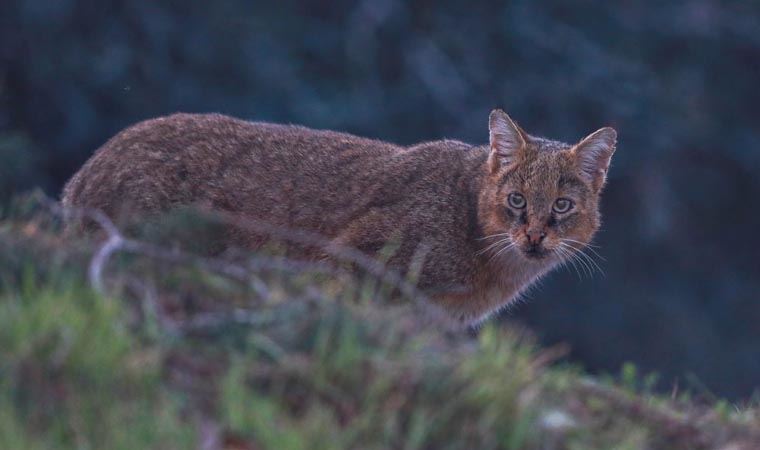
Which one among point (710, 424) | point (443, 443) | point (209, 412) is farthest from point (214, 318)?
point (710, 424)

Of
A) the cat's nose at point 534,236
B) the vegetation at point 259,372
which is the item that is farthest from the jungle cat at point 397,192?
the vegetation at point 259,372

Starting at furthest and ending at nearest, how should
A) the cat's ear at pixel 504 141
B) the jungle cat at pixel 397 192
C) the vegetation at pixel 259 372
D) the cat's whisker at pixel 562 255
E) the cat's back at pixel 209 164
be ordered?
the cat's ear at pixel 504 141 → the cat's whisker at pixel 562 255 → the cat's back at pixel 209 164 → the jungle cat at pixel 397 192 → the vegetation at pixel 259 372

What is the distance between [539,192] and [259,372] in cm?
388

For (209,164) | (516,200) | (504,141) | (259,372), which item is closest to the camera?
(259,372)

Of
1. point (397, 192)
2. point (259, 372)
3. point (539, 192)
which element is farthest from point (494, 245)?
point (259, 372)

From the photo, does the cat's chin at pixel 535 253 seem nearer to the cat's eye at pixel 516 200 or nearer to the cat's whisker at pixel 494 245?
the cat's whisker at pixel 494 245

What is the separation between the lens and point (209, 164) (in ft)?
29.7

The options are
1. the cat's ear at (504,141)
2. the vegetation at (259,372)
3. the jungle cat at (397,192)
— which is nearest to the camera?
the vegetation at (259,372)

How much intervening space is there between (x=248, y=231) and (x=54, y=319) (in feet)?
10.7

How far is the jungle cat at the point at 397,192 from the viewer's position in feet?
28.6

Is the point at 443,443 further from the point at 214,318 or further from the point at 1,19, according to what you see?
the point at 1,19

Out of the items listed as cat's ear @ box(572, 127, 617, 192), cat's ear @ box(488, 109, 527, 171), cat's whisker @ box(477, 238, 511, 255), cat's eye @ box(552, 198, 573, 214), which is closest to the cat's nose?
cat's whisker @ box(477, 238, 511, 255)

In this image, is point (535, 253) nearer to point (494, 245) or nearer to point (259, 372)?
point (494, 245)

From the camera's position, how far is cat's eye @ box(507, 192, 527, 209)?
29.2 ft
